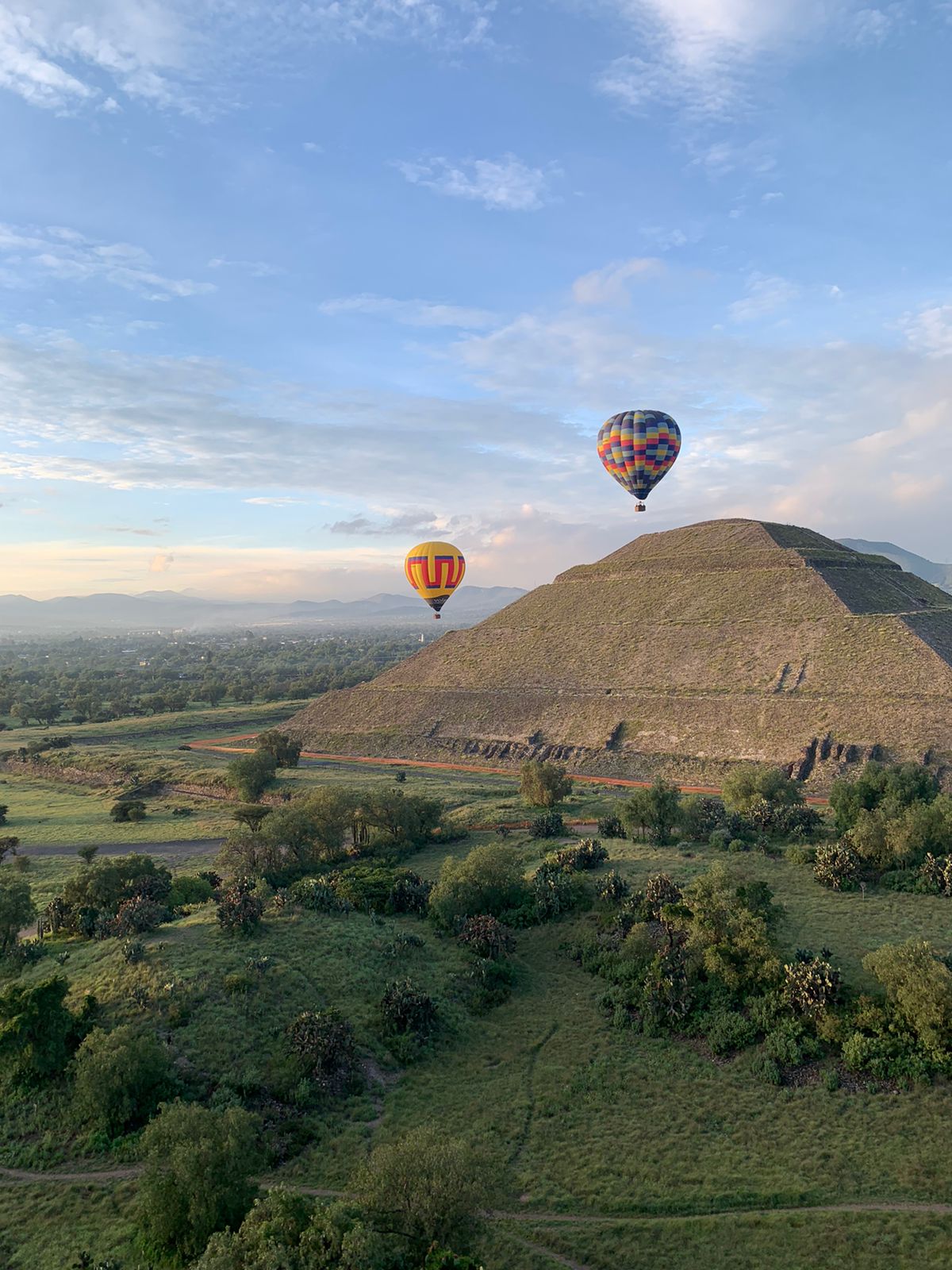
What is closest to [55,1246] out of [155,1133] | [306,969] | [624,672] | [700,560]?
[155,1133]

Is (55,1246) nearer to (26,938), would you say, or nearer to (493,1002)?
(493,1002)

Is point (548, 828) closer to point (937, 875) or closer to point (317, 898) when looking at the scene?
point (317, 898)

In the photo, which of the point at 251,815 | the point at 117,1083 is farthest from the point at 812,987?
the point at 251,815

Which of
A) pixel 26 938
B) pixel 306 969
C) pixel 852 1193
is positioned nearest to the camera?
pixel 852 1193

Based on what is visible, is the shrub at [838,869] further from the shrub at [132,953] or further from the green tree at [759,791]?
the shrub at [132,953]

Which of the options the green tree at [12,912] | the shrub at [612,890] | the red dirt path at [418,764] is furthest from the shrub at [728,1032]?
the red dirt path at [418,764]
